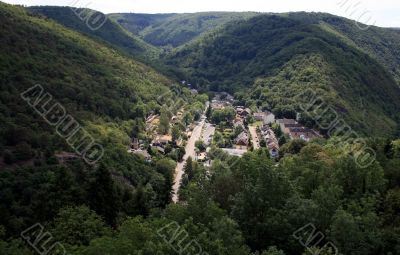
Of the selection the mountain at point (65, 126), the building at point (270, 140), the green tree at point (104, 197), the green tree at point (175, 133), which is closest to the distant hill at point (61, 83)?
the mountain at point (65, 126)

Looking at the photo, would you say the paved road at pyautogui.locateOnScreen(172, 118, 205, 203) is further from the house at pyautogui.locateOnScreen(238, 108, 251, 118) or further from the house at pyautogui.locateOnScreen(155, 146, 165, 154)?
the house at pyautogui.locateOnScreen(238, 108, 251, 118)

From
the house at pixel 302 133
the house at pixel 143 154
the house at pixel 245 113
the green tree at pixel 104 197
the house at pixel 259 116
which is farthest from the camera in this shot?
the house at pixel 245 113

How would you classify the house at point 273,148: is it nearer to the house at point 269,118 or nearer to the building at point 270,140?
the building at point 270,140

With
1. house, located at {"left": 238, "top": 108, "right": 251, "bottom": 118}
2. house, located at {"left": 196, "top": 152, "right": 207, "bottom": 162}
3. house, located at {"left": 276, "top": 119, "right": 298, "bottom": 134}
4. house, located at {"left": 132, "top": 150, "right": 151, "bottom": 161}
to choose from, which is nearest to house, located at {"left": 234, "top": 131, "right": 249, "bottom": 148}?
house, located at {"left": 196, "top": 152, "right": 207, "bottom": 162}

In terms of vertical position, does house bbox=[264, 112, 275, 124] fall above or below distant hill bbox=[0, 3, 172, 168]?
below

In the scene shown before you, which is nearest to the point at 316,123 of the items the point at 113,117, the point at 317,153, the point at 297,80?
the point at 297,80

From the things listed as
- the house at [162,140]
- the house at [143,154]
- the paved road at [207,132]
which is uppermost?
the house at [143,154]

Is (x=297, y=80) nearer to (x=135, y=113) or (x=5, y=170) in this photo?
(x=135, y=113)
